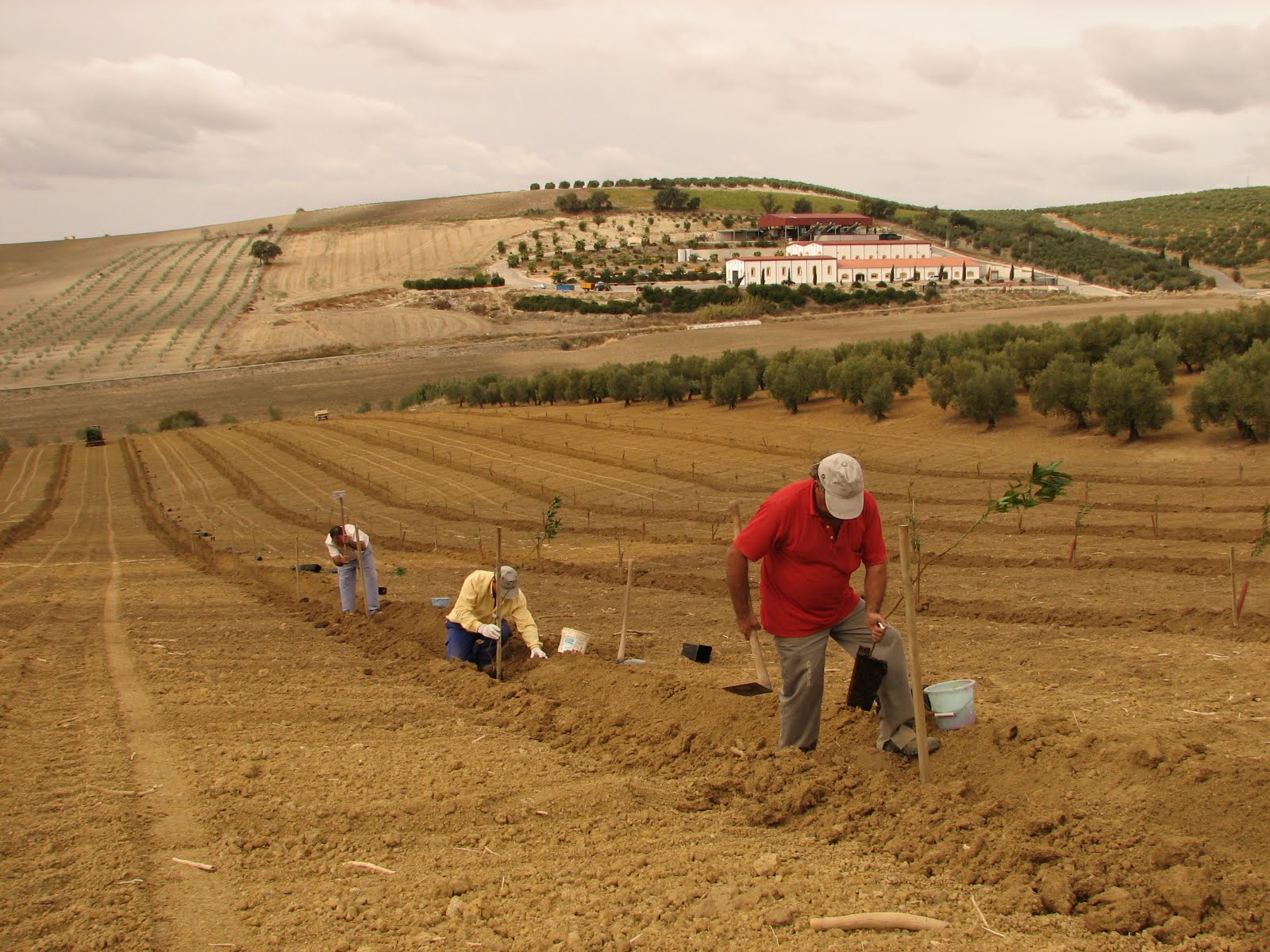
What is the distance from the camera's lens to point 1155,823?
14.7 ft

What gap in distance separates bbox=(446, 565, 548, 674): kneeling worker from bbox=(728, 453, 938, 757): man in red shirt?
3107mm

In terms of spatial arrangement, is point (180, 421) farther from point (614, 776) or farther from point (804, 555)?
point (804, 555)

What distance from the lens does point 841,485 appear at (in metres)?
5.06

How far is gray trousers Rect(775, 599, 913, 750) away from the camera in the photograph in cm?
541

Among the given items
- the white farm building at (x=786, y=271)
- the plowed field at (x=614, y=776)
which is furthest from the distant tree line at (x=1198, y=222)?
the plowed field at (x=614, y=776)

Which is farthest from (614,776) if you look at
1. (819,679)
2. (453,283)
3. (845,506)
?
(453,283)

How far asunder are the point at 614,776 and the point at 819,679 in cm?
122

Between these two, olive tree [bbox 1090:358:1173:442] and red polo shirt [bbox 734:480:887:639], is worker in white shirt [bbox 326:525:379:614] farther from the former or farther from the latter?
olive tree [bbox 1090:358:1173:442]

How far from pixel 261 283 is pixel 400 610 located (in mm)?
104317

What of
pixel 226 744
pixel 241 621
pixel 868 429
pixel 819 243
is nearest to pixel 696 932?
pixel 226 744

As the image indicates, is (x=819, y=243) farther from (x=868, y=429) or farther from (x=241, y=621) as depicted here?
(x=241, y=621)

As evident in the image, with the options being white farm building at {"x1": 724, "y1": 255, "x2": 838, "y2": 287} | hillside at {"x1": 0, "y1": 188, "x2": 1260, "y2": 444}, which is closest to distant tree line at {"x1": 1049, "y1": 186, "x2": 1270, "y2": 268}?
hillside at {"x1": 0, "y1": 188, "x2": 1260, "y2": 444}

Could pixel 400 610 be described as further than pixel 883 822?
Yes

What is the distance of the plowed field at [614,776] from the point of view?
3.98m
